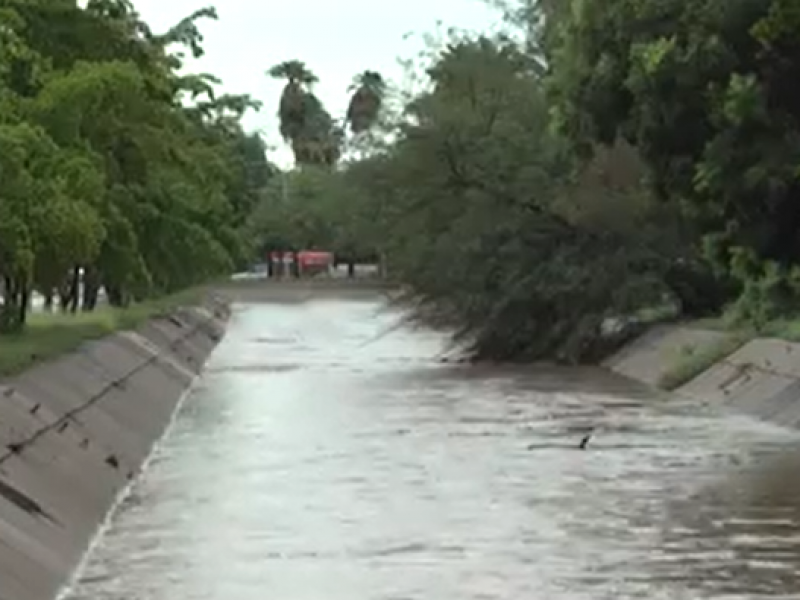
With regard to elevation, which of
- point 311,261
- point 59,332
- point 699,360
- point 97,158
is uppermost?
point 97,158

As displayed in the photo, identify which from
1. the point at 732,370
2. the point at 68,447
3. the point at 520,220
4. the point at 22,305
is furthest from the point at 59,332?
the point at 520,220

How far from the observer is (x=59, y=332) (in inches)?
1462

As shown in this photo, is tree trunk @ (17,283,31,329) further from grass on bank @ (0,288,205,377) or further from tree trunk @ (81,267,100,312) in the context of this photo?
tree trunk @ (81,267,100,312)

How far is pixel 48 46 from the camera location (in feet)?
118

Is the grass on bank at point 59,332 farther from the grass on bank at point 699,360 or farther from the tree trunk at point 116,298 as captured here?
the grass on bank at point 699,360

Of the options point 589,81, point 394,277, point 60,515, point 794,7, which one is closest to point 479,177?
point 394,277

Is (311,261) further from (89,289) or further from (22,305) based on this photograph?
(22,305)

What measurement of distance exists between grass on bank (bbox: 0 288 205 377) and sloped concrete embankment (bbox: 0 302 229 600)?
33 cm

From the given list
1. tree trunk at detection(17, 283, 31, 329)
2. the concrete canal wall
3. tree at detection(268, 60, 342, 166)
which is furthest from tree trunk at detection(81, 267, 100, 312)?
tree at detection(268, 60, 342, 166)

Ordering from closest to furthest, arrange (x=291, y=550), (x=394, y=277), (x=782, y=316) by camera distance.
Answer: (x=291, y=550) → (x=782, y=316) → (x=394, y=277)

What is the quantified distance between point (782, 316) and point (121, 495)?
2220 cm

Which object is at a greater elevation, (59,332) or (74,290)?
(74,290)

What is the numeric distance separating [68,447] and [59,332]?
14.9 m

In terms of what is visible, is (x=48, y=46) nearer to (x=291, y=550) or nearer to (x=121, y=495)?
(x=121, y=495)
